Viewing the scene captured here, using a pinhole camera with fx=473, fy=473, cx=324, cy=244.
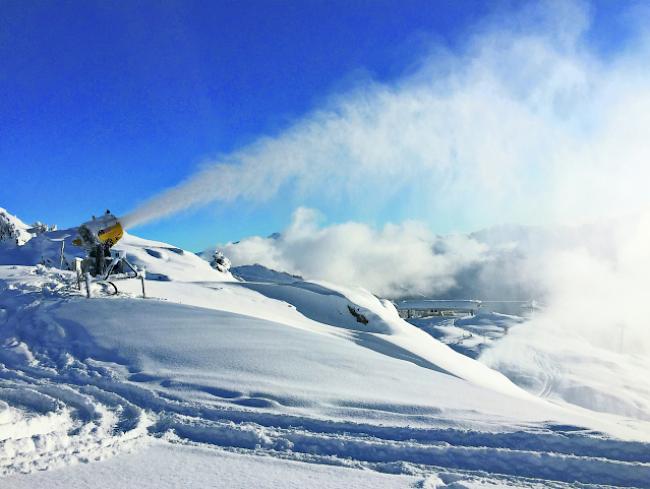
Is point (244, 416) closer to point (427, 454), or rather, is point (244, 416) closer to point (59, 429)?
point (59, 429)

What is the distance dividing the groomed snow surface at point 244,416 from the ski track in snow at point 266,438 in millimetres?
24

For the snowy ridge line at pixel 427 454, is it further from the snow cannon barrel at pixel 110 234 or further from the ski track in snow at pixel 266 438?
the snow cannon barrel at pixel 110 234

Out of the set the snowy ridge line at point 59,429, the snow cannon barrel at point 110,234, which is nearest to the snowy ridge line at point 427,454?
the snowy ridge line at point 59,429

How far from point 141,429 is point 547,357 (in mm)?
38676

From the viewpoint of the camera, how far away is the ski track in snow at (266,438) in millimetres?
5609

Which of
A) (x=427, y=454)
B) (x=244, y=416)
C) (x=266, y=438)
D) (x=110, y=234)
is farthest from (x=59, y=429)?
(x=110, y=234)

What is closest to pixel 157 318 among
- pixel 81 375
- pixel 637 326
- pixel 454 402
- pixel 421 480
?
pixel 81 375

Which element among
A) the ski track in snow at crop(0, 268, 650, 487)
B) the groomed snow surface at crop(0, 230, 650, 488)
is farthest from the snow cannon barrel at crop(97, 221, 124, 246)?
the ski track in snow at crop(0, 268, 650, 487)

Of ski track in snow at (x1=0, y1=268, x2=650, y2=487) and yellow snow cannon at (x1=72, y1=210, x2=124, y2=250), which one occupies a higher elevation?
yellow snow cannon at (x1=72, y1=210, x2=124, y2=250)

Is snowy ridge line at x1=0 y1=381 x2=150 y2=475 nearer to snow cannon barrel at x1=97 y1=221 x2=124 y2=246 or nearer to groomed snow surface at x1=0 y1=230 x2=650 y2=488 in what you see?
groomed snow surface at x1=0 y1=230 x2=650 y2=488

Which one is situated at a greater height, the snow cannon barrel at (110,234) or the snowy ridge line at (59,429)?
the snow cannon barrel at (110,234)

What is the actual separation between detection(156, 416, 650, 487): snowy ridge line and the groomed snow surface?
2 centimetres

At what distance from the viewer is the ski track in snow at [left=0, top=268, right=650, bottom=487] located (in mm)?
5609

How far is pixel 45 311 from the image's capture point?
14016 mm
